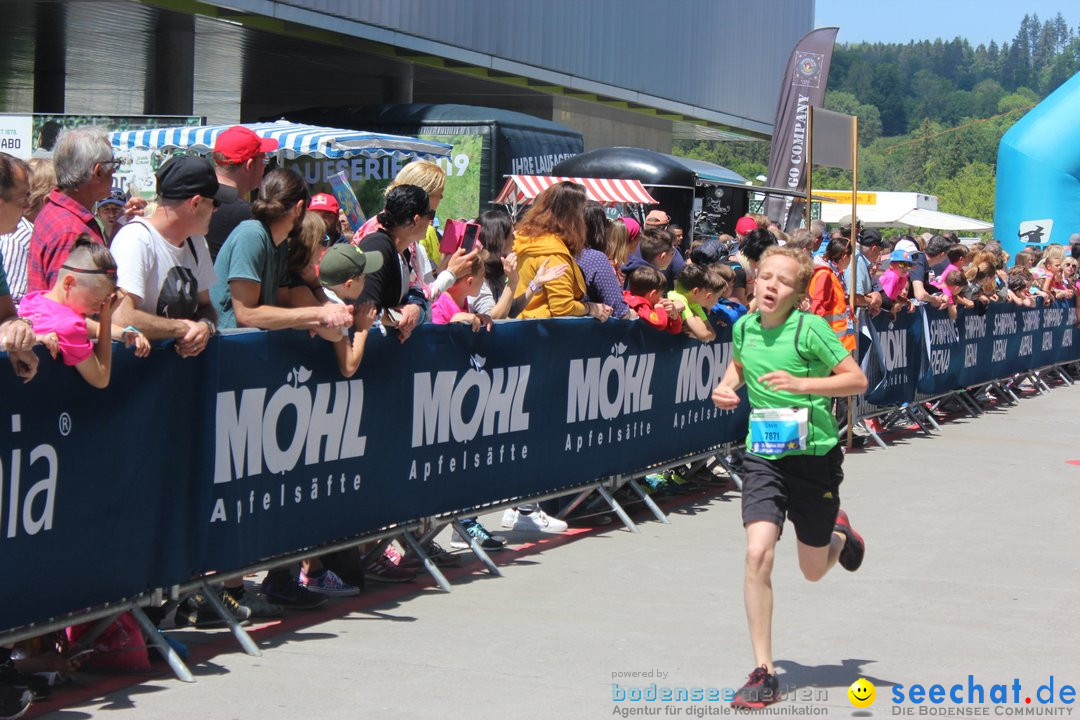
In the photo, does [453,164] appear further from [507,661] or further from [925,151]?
[925,151]

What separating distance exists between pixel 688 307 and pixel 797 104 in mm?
20408

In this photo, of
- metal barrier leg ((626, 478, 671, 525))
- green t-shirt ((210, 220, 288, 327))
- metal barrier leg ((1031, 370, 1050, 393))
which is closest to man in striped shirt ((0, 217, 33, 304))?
green t-shirt ((210, 220, 288, 327))

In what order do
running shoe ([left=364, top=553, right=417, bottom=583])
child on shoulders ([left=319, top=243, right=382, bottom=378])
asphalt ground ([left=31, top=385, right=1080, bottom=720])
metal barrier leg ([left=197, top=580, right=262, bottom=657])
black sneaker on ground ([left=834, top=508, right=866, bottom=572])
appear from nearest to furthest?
asphalt ground ([left=31, top=385, right=1080, bottom=720]) → metal barrier leg ([left=197, top=580, right=262, bottom=657]) → black sneaker on ground ([left=834, top=508, right=866, bottom=572]) → child on shoulders ([left=319, top=243, right=382, bottom=378]) → running shoe ([left=364, top=553, right=417, bottom=583])

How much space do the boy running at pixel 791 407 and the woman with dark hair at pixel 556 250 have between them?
9.52 ft

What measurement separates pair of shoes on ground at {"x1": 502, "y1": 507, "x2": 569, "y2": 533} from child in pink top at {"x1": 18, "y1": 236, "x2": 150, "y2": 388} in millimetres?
4188

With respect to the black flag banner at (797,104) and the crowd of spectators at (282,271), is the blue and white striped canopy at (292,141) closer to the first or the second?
the crowd of spectators at (282,271)

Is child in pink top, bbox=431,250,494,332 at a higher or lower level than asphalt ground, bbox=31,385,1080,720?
higher

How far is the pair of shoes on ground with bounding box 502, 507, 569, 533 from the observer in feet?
28.5

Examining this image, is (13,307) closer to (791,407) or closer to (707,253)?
(791,407)

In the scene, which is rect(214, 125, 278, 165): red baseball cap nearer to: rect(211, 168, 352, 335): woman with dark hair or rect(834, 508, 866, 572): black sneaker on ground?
rect(211, 168, 352, 335): woman with dark hair

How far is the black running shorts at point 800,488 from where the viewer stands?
5.42m

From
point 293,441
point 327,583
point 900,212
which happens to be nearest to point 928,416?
point 327,583

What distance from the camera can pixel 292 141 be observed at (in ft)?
52.1

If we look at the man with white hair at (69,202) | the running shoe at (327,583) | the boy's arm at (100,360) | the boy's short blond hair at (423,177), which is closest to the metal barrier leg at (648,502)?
the boy's short blond hair at (423,177)
